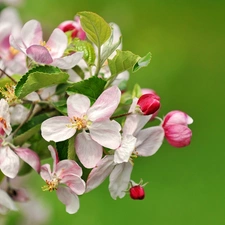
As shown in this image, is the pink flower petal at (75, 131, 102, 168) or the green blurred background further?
the green blurred background

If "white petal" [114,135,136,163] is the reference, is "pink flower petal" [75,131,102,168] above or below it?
below

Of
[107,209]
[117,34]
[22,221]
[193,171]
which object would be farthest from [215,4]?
[117,34]

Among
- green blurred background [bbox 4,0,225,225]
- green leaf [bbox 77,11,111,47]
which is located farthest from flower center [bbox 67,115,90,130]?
green blurred background [bbox 4,0,225,225]

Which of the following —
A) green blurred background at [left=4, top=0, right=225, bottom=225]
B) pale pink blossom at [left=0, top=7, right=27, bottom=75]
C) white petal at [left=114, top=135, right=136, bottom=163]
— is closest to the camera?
white petal at [left=114, top=135, right=136, bottom=163]

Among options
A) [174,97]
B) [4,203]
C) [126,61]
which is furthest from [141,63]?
[174,97]

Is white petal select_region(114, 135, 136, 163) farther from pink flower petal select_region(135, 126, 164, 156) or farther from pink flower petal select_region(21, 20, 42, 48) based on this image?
pink flower petal select_region(21, 20, 42, 48)

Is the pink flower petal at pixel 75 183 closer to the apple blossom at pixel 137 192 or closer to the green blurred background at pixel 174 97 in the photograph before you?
the apple blossom at pixel 137 192
